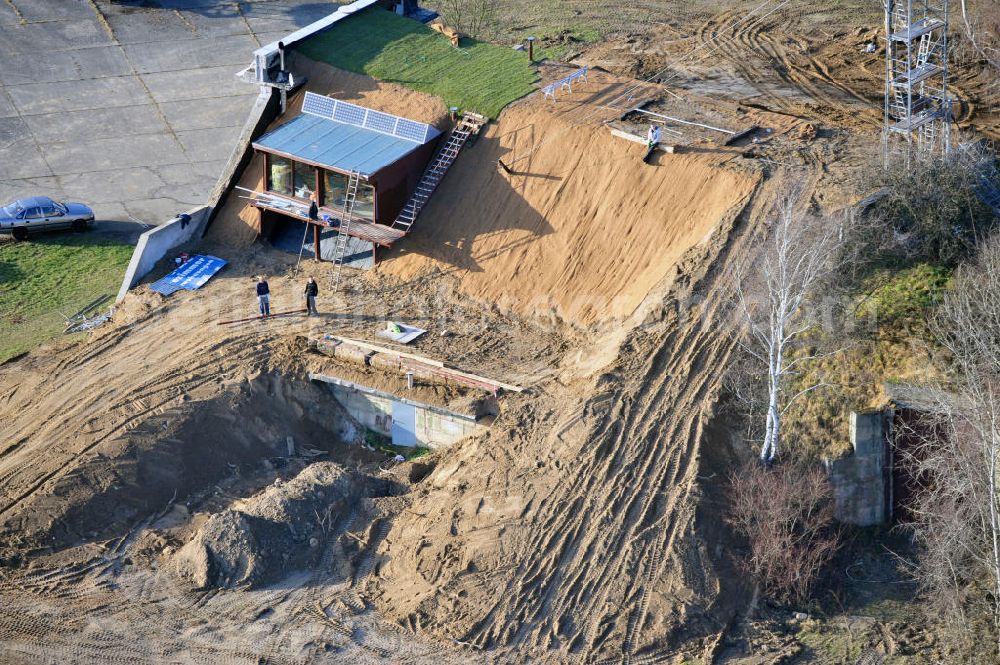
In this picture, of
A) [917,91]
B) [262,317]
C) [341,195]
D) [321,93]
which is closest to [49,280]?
[262,317]

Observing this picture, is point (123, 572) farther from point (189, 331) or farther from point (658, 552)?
point (658, 552)

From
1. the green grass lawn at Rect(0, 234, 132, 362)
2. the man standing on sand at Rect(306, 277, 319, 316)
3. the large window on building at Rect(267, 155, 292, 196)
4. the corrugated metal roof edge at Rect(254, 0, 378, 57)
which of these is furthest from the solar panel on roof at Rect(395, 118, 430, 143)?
the green grass lawn at Rect(0, 234, 132, 362)

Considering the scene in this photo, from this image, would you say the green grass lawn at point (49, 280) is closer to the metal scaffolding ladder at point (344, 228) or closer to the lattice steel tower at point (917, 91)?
the metal scaffolding ladder at point (344, 228)

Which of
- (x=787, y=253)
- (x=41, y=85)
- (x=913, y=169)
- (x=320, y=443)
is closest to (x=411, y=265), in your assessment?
(x=320, y=443)

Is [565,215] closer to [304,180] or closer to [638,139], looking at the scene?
[638,139]

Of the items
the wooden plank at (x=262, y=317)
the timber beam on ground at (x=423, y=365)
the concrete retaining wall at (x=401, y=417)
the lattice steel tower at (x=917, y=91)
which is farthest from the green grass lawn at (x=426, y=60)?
the lattice steel tower at (x=917, y=91)

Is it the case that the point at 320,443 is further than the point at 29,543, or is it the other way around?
the point at 320,443
